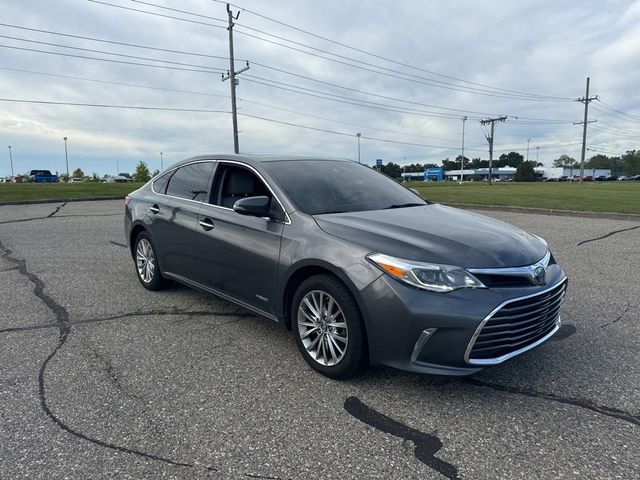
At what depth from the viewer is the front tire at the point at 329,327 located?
10.0 ft

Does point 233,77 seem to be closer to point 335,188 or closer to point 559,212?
point 559,212

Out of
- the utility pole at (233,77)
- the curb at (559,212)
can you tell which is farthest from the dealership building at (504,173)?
the curb at (559,212)

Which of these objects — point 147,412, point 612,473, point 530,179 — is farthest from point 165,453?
point 530,179

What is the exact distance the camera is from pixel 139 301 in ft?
17.1

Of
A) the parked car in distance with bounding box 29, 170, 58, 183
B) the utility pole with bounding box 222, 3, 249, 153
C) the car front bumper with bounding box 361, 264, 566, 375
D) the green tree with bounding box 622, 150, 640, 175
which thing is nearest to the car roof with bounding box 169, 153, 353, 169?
the car front bumper with bounding box 361, 264, 566, 375

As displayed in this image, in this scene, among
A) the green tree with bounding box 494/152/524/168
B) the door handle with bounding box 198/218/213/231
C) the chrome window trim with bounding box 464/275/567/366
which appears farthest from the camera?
the green tree with bounding box 494/152/524/168

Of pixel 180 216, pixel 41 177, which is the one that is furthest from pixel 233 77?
pixel 41 177

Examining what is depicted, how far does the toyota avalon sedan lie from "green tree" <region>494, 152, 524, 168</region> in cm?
16029

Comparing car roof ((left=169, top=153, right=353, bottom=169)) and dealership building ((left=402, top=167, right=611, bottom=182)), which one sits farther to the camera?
dealership building ((left=402, top=167, right=611, bottom=182))

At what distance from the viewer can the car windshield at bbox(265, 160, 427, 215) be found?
3.86 meters

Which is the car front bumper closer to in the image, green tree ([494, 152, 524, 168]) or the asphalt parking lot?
the asphalt parking lot

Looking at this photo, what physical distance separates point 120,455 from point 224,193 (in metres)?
2.53

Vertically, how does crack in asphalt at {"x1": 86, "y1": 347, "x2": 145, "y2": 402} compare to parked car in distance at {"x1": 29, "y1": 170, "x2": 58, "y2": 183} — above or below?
below

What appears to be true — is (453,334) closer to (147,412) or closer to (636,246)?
(147,412)
